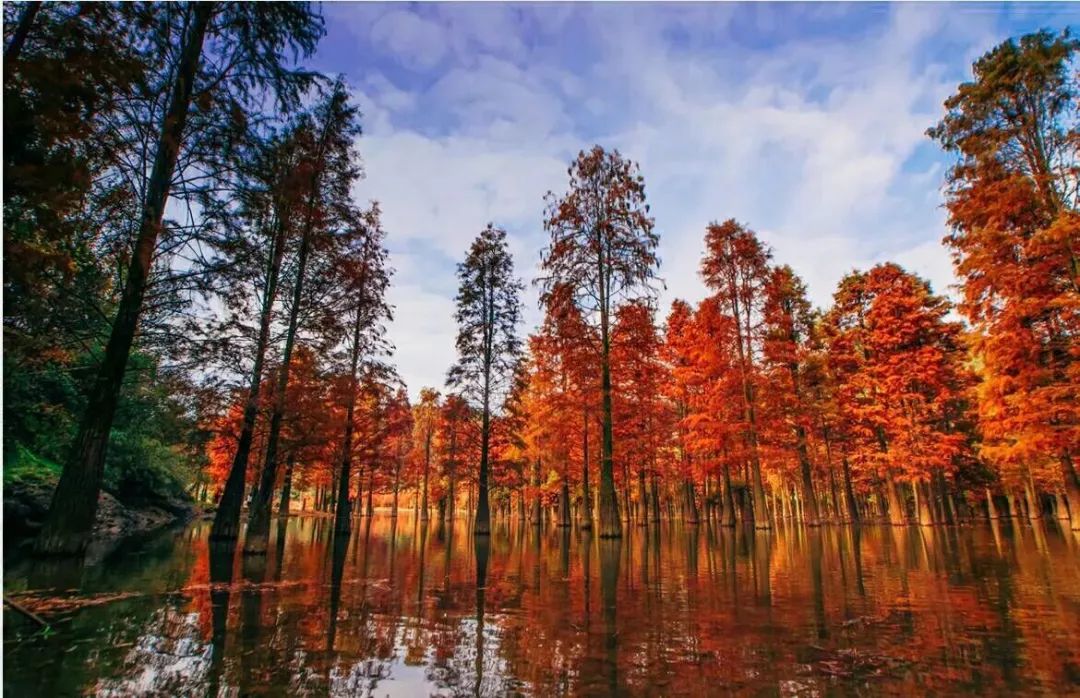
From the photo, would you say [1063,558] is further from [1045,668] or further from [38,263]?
[38,263]

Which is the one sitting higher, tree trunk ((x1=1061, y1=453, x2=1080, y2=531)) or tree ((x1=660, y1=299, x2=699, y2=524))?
tree ((x1=660, y1=299, x2=699, y2=524))

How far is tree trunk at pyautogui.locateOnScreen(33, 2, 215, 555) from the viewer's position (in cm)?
934

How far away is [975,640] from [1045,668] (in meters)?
0.96

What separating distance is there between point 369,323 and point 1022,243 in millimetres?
25719

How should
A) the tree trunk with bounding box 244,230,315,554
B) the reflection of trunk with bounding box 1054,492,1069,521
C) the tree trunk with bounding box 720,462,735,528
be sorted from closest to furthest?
the tree trunk with bounding box 244,230,315,554, the tree trunk with bounding box 720,462,735,528, the reflection of trunk with bounding box 1054,492,1069,521

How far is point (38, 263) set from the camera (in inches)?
245

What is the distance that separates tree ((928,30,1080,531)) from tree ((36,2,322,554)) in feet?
74.3

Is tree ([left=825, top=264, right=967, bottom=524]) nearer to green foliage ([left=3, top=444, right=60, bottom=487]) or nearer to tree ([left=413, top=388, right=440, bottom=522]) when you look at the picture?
tree ([left=413, top=388, right=440, bottom=522])

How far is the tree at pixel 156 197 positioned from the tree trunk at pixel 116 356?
14 millimetres

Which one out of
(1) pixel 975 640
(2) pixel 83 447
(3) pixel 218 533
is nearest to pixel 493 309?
(3) pixel 218 533

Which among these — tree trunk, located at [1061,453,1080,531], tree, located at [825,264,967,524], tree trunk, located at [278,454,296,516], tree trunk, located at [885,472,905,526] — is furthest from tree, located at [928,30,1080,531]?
tree trunk, located at [278,454,296,516]

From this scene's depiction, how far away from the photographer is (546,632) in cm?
619

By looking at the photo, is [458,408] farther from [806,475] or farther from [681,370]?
[806,475]

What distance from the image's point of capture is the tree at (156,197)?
30.8 feet
